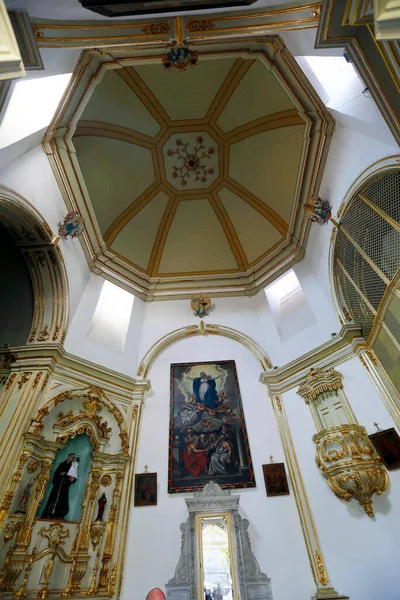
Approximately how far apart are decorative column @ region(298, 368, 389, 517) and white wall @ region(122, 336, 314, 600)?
1253 millimetres

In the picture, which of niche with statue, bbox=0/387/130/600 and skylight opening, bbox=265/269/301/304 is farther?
skylight opening, bbox=265/269/301/304

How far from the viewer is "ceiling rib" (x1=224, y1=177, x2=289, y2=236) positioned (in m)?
11.7

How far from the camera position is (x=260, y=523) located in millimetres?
7344

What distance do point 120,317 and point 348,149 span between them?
850 centimetres

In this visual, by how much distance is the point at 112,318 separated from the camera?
35.7ft

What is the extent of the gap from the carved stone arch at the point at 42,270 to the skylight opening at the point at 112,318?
1319 mm

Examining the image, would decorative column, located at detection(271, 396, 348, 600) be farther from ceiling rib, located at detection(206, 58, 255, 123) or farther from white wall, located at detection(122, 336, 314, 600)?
ceiling rib, located at detection(206, 58, 255, 123)

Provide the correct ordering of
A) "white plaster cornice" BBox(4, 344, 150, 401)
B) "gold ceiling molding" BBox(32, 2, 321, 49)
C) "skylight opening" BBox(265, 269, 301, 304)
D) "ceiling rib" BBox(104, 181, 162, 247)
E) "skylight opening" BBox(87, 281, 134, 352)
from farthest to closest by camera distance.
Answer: "ceiling rib" BBox(104, 181, 162, 247) < "skylight opening" BBox(265, 269, 301, 304) < "skylight opening" BBox(87, 281, 134, 352) < "white plaster cornice" BBox(4, 344, 150, 401) < "gold ceiling molding" BBox(32, 2, 321, 49)

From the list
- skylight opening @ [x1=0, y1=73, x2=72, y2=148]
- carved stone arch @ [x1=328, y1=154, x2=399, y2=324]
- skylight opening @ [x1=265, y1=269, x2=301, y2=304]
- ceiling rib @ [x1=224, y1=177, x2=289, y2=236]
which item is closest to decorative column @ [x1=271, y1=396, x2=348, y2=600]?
carved stone arch @ [x1=328, y1=154, x2=399, y2=324]

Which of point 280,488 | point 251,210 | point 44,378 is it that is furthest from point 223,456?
point 251,210

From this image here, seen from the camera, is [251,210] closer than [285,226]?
No

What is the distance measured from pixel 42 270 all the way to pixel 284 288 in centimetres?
800

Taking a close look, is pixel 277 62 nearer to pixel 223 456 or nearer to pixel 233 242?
pixel 233 242

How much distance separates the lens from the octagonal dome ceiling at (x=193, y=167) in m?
8.84
